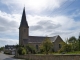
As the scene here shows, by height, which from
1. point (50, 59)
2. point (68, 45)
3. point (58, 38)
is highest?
point (58, 38)

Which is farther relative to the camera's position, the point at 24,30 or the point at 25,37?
the point at 24,30

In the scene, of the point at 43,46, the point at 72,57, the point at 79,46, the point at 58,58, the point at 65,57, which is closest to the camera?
the point at 72,57

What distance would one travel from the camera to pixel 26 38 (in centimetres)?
8512

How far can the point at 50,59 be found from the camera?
76.1ft

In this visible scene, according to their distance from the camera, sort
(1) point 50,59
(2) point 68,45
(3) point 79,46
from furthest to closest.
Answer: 1. (3) point 79,46
2. (2) point 68,45
3. (1) point 50,59

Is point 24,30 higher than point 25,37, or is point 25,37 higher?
point 24,30

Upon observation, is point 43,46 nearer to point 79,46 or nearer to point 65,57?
point 79,46

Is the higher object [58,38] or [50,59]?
[58,38]

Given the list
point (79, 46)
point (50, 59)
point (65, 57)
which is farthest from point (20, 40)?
point (65, 57)

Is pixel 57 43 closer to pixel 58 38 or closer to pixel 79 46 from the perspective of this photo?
pixel 58 38

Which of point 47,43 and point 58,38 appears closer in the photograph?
point 47,43

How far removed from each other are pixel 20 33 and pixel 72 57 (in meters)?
71.5

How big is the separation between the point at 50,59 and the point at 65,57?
530cm

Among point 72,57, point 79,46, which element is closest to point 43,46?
point 79,46
